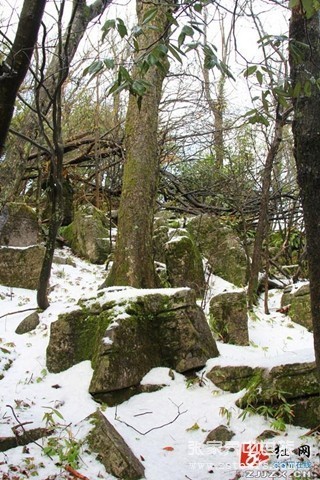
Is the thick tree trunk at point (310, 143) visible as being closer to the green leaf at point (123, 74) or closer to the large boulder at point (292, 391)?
the green leaf at point (123, 74)

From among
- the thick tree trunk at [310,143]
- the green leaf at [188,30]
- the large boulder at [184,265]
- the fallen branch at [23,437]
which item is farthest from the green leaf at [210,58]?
the large boulder at [184,265]

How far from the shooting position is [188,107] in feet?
32.6

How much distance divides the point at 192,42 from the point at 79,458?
264 cm

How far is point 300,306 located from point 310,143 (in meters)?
4.60

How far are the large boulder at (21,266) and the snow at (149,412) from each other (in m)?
1.11

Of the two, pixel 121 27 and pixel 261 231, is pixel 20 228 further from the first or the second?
pixel 121 27

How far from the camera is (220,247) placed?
24.5 feet

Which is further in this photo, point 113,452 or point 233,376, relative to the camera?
point 233,376

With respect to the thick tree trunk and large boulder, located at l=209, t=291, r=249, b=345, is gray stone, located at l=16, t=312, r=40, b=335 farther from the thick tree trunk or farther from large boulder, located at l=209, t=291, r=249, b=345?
the thick tree trunk

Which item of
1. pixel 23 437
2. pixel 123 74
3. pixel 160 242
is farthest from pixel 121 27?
pixel 160 242

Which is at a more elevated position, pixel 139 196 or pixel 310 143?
pixel 139 196

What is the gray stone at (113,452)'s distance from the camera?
2752 mm

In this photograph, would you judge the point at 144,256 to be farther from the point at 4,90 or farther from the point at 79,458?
the point at 4,90

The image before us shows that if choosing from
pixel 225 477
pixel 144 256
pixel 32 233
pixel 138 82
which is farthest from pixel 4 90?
pixel 32 233
